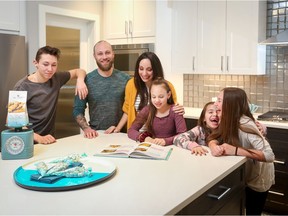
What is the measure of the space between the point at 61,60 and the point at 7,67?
0.98m

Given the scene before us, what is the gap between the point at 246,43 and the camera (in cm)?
333

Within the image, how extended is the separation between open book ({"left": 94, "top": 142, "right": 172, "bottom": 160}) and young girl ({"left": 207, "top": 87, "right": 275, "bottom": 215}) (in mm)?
279

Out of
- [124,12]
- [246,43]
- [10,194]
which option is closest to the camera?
[10,194]

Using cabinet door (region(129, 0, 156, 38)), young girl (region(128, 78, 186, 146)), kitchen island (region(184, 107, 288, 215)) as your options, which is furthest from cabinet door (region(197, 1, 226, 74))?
young girl (region(128, 78, 186, 146))

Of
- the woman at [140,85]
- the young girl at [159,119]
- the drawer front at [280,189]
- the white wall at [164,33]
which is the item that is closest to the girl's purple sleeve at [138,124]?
the young girl at [159,119]

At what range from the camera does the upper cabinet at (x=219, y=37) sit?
3293 millimetres

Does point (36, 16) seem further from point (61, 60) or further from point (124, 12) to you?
point (124, 12)

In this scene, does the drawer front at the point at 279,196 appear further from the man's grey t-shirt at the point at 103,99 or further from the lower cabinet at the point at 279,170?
the man's grey t-shirt at the point at 103,99

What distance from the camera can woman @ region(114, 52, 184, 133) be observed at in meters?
2.53

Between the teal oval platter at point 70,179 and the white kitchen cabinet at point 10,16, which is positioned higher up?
the white kitchen cabinet at point 10,16

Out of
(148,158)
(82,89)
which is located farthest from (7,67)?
(148,158)

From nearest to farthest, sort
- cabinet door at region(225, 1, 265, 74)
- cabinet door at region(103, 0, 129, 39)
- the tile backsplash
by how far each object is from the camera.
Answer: cabinet door at region(225, 1, 265, 74) < the tile backsplash < cabinet door at region(103, 0, 129, 39)

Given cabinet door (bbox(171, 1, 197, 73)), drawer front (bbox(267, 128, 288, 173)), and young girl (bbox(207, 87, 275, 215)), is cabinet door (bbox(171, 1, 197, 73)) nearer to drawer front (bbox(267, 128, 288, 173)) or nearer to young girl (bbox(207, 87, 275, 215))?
drawer front (bbox(267, 128, 288, 173))

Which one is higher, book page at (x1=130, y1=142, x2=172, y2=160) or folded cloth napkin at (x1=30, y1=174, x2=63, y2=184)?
book page at (x1=130, y1=142, x2=172, y2=160)
